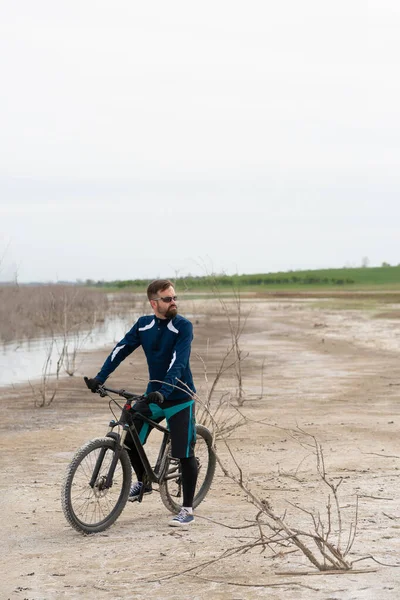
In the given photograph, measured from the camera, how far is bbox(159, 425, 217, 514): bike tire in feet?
23.2

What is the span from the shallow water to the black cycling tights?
8.67 metres

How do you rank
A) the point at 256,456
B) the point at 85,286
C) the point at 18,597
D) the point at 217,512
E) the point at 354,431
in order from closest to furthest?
1. the point at 18,597
2. the point at 217,512
3. the point at 256,456
4. the point at 354,431
5. the point at 85,286

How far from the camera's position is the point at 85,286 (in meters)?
58.7

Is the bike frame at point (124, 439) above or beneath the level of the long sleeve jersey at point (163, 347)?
beneath

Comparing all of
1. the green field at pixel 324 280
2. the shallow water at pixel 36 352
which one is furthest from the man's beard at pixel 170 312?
the green field at pixel 324 280

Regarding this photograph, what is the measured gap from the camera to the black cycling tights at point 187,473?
22.7ft

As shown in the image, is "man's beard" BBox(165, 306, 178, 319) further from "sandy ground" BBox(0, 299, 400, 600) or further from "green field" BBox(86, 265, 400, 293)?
"green field" BBox(86, 265, 400, 293)

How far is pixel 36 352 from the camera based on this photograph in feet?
88.8

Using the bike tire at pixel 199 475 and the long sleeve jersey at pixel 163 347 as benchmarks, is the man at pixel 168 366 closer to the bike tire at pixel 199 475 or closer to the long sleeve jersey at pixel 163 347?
the long sleeve jersey at pixel 163 347

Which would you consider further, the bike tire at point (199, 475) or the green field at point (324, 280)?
the green field at point (324, 280)

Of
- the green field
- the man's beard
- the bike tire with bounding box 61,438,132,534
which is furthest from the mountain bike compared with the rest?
the green field

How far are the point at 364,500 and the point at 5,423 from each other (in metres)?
6.61

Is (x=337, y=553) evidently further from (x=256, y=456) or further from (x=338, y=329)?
(x=338, y=329)

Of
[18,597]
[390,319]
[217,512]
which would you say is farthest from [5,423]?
[390,319]
